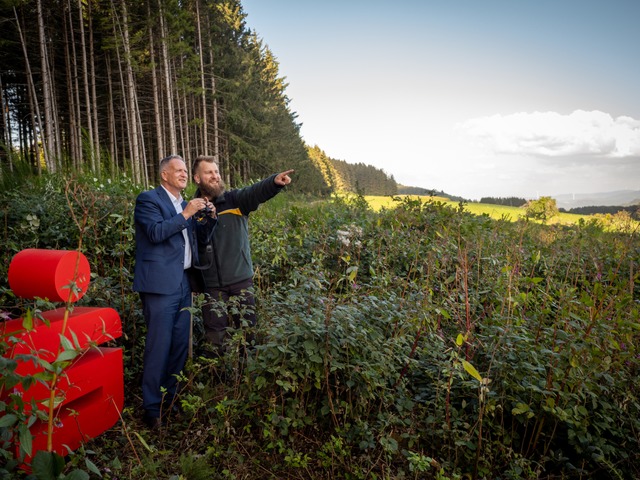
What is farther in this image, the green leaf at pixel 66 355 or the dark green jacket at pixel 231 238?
the dark green jacket at pixel 231 238

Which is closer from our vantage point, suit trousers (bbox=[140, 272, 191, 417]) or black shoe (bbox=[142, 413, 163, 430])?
black shoe (bbox=[142, 413, 163, 430])

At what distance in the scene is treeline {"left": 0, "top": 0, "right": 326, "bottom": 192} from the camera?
15562 mm

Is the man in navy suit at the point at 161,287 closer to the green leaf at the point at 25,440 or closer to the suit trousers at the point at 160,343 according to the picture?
the suit trousers at the point at 160,343

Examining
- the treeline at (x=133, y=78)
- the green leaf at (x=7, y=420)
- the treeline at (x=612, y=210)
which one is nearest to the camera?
the green leaf at (x=7, y=420)

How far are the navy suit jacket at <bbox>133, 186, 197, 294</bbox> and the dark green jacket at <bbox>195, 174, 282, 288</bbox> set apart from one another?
38 cm

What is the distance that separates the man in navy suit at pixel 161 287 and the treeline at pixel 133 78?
9417mm

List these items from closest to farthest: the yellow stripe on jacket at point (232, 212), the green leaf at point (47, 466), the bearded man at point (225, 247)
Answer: the green leaf at point (47, 466)
the bearded man at point (225, 247)
the yellow stripe on jacket at point (232, 212)

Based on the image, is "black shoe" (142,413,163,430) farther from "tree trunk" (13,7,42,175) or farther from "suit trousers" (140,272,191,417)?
"tree trunk" (13,7,42,175)

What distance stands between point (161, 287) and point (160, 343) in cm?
48

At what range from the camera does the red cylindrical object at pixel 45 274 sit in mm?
2480

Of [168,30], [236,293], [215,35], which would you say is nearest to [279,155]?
[215,35]

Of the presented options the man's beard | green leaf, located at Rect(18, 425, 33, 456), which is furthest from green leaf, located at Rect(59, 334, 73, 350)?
the man's beard

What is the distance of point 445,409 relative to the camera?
2.80 metres

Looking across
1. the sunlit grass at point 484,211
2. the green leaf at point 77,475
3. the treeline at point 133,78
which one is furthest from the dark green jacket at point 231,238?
the treeline at point 133,78
